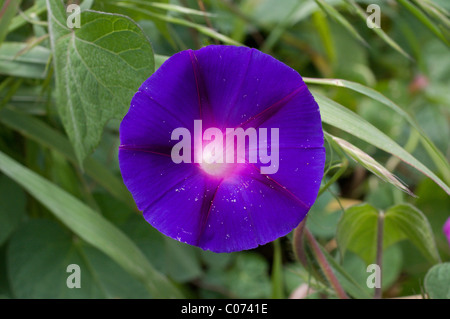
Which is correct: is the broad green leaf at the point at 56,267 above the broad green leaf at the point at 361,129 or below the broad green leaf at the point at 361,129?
below

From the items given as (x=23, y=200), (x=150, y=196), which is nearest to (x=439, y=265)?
(x=150, y=196)

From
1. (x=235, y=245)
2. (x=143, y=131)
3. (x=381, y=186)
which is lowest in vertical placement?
(x=235, y=245)

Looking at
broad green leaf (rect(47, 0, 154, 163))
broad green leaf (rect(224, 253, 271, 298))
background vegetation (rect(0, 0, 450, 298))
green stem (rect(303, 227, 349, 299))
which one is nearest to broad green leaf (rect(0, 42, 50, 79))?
background vegetation (rect(0, 0, 450, 298))

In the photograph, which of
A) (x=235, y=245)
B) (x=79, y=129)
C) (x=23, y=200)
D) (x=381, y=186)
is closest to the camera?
(x=235, y=245)

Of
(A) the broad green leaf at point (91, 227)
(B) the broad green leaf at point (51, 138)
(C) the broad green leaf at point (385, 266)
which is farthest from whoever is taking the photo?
(C) the broad green leaf at point (385, 266)

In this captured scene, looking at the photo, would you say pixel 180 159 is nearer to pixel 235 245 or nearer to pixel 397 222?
pixel 235 245

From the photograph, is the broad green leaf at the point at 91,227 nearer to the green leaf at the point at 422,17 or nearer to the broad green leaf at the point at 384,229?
the broad green leaf at the point at 384,229

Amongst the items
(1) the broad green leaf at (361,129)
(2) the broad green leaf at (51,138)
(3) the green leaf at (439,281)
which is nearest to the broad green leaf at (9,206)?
(2) the broad green leaf at (51,138)
